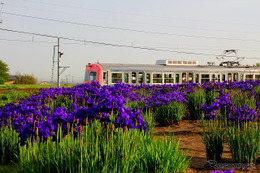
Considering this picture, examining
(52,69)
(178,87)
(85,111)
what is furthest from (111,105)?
(52,69)

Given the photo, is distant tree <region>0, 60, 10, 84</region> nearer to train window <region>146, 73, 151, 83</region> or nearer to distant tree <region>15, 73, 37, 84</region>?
distant tree <region>15, 73, 37, 84</region>

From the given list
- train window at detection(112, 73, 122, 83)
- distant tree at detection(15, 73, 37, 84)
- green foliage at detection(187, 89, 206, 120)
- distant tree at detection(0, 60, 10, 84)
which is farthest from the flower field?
distant tree at detection(0, 60, 10, 84)

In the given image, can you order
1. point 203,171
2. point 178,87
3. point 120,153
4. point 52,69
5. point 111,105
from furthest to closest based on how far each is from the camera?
point 52,69, point 178,87, point 203,171, point 111,105, point 120,153

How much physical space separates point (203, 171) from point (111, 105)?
1959 mm

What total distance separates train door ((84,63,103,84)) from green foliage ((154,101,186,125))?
40.2 ft

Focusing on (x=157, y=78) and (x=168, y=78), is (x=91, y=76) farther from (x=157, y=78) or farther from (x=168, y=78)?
(x=168, y=78)

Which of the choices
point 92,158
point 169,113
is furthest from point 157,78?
point 92,158

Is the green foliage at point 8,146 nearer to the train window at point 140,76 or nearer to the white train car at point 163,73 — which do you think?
the white train car at point 163,73

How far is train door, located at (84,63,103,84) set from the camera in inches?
832

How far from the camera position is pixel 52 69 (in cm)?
4491

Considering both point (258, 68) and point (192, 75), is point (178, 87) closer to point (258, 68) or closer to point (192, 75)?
point (192, 75)

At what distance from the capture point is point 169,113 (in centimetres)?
902

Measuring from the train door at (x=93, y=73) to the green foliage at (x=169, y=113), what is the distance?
40.2 ft

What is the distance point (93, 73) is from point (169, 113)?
1332 centimetres
